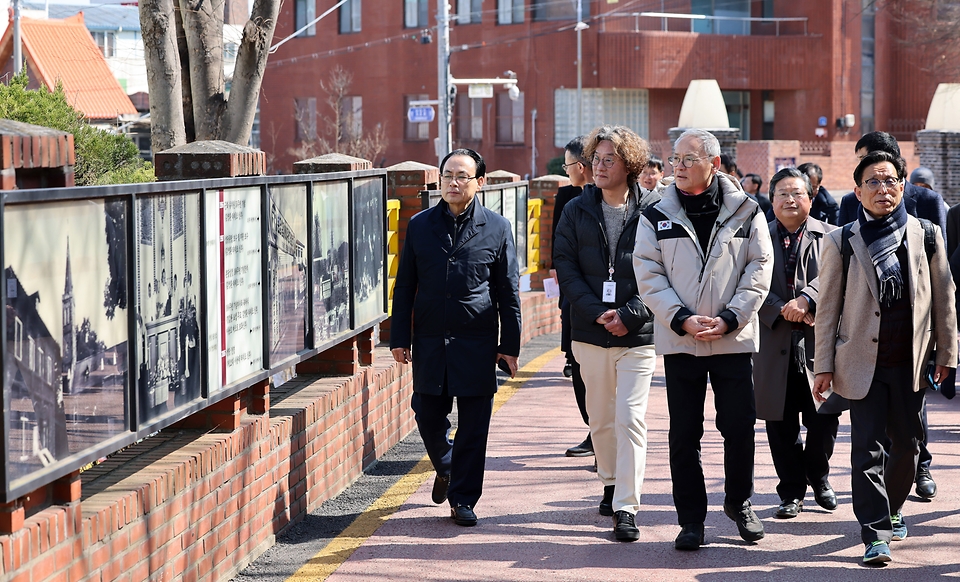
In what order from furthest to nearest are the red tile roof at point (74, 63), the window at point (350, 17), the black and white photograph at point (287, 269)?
the window at point (350, 17), the red tile roof at point (74, 63), the black and white photograph at point (287, 269)

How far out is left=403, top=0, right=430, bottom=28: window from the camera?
54.3m

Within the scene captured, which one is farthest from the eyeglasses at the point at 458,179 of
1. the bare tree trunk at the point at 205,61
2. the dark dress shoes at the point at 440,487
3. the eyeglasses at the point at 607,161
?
the bare tree trunk at the point at 205,61

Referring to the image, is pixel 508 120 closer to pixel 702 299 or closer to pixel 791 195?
pixel 791 195

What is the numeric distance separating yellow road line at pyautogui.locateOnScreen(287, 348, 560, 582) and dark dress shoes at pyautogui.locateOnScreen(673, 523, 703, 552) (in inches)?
60.1

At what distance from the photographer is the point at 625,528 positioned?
20.1 ft

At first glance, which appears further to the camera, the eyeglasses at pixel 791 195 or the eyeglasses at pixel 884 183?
the eyeglasses at pixel 791 195

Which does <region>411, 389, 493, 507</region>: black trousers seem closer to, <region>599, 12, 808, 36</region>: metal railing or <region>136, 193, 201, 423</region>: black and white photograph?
<region>136, 193, 201, 423</region>: black and white photograph

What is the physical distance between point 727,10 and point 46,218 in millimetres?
50636

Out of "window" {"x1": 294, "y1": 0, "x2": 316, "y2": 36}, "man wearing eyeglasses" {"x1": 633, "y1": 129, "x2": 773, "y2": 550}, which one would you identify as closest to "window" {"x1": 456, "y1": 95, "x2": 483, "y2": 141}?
"window" {"x1": 294, "y1": 0, "x2": 316, "y2": 36}

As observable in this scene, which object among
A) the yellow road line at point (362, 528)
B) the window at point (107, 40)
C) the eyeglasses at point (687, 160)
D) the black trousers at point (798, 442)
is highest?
the window at point (107, 40)

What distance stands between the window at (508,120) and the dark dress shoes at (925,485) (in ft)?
150

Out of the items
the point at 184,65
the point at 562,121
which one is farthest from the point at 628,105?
the point at 184,65

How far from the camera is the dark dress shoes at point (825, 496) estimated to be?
6734 mm

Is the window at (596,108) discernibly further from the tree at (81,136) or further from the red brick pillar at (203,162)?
the red brick pillar at (203,162)
